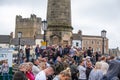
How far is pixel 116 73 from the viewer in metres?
7.55

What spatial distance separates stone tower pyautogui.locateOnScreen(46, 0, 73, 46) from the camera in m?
34.2

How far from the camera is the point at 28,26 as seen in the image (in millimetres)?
147125

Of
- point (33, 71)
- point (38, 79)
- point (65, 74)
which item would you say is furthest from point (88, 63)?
point (65, 74)

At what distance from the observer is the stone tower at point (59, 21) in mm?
34250

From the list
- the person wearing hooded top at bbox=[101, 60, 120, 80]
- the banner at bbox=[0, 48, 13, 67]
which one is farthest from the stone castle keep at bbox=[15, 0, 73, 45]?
the person wearing hooded top at bbox=[101, 60, 120, 80]

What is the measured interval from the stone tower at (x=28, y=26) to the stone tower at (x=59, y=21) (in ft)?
352

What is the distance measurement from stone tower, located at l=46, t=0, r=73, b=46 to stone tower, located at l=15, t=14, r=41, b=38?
107322 millimetres

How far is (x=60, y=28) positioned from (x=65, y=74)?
26.2m

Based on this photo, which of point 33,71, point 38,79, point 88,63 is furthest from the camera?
point 88,63

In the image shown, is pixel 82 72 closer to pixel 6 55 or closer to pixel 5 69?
pixel 5 69

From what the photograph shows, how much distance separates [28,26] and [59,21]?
372 ft

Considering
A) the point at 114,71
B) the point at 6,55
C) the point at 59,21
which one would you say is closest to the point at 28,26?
the point at 59,21

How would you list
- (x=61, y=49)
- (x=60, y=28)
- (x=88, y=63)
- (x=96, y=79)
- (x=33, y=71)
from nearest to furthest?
(x=96, y=79) < (x=33, y=71) < (x=88, y=63) < (x=61, y=49) < (x=60, y=28)

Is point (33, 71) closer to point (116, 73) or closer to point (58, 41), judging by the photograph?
point (116, 73)
